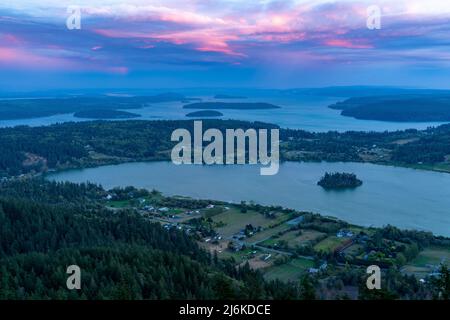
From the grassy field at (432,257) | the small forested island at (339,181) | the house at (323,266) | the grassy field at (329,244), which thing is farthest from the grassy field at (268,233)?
the small forested island at (339,181)

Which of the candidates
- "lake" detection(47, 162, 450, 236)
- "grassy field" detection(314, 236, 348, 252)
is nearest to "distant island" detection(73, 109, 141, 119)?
"lake" detection(47, 162, 450, 236)

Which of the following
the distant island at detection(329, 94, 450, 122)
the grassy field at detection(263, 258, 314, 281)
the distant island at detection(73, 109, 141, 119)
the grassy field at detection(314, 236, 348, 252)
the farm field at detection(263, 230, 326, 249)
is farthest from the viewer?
the distant island at detection(73, 109, 141, 119)

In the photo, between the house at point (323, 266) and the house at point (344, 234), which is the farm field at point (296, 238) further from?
the house at point (323, 266)

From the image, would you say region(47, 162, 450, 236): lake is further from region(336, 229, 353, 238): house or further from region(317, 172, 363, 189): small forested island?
region(336, 229, 353, 238): house

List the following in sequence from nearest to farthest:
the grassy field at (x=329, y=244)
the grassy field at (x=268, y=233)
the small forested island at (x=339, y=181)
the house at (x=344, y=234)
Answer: the grassy field at (x=329, y=244)
the house at (x=344, y=234)
the grassy field at (x=268, y=233)
the small forested island at (x=339, y=181)

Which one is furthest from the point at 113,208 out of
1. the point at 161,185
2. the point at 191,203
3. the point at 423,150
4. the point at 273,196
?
the point at 423,150
